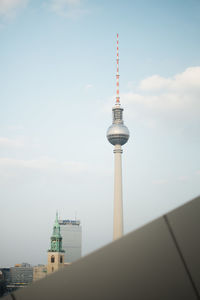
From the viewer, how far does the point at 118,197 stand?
135 m

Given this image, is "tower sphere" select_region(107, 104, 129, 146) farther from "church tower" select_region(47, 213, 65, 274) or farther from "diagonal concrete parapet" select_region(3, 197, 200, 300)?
"diagonal concrete parapet" select_region(3, 197, 200, 300)

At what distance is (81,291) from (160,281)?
1.04 meters

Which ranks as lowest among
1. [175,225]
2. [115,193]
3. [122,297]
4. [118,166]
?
[122,297]

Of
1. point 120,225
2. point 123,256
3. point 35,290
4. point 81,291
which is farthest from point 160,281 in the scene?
point 120,225

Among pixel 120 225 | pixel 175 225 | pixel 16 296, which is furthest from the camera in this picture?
pixel 120 225

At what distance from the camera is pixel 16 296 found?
A: 510cm

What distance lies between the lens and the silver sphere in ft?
448

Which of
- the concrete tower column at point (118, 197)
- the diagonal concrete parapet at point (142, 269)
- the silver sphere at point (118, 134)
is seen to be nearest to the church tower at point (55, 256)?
the concrete tower column at point (118, 197)

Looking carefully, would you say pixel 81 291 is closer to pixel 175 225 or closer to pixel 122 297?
pixel 122 297

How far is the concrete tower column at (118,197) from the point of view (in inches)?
5276

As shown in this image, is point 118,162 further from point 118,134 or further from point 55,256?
point 55,256

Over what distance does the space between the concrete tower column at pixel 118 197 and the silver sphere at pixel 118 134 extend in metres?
2.27

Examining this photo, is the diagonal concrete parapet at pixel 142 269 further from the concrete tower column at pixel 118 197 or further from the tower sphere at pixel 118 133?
the tower sphere at pixel 118 133

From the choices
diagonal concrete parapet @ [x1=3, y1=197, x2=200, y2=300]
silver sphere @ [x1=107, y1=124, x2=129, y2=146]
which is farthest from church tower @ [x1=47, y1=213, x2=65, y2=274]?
diagonal concrete parapet @ [x1=3, y1=197, x2=200, y2=300]
